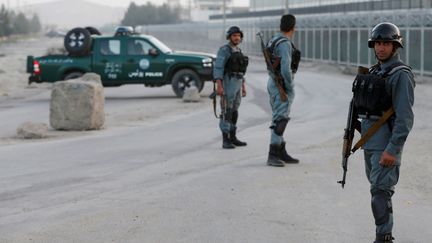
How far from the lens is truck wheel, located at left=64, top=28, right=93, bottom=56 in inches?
811

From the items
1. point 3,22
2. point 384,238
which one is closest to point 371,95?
point 384,238

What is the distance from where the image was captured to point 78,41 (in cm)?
2083

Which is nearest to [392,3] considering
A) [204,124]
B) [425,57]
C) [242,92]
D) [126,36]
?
[425,57]

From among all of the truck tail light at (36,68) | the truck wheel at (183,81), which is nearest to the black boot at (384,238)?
the truck wheel at (183,81)

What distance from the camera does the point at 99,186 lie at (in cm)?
850

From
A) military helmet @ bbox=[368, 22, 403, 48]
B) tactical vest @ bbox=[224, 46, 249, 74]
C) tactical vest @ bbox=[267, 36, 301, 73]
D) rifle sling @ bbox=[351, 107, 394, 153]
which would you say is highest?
military helmet @ bbox=[368, 22, 403, 48]

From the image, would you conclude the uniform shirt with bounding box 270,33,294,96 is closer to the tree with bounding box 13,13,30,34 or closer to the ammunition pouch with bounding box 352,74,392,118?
the ammunition pouch with bounding box 352,74,392,118

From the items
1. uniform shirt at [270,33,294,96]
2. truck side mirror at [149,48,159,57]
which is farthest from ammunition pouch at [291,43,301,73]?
truck side mirror at [149,48,159,57]

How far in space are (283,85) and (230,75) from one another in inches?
63.8

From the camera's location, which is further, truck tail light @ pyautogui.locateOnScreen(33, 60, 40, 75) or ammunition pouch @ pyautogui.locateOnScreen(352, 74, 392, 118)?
truck tail light @ pyautogui.locateOnScreen(33, 60, 40, 75)

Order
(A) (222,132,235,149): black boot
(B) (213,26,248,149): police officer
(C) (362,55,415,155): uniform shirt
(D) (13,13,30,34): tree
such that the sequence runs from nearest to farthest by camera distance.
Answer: (C) (362,55,415,155): uniform shirt
(B) (213,26,248,149): police officer
(A) (222,132,235,149): black boot
(D) (13,13,30,34): tree

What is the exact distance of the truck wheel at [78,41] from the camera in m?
20.6

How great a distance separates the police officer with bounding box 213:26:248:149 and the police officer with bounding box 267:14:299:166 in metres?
1.31

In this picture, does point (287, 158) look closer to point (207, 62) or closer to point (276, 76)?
point (276, 76)
